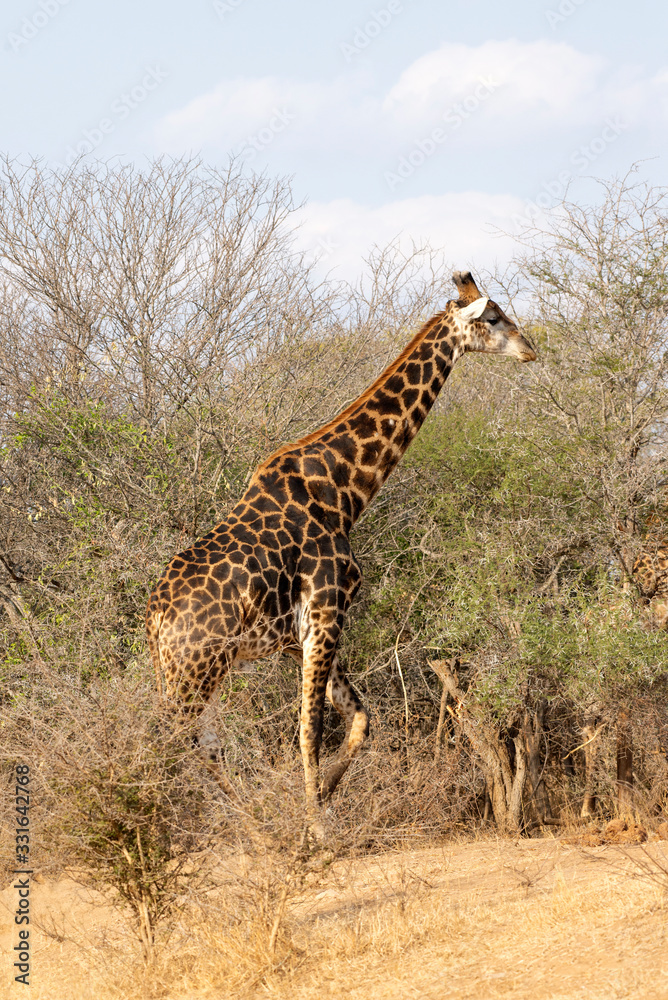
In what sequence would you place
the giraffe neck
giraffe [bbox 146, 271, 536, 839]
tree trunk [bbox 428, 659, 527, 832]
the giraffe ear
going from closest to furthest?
giraffe [bbox 146, 271, 536, 839] → the giraffe neck → the giraffe ear → tree trunk [bbox 428, 659, 527, 832]

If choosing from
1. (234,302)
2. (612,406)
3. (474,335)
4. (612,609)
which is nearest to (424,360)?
(474,335)

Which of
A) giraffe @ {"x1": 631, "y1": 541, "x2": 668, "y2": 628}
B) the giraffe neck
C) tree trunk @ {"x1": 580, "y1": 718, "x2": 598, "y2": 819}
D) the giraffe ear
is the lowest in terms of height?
tree trunk @ {"x1": 580, "y1": 718, "x2": 598, "y2": 819}

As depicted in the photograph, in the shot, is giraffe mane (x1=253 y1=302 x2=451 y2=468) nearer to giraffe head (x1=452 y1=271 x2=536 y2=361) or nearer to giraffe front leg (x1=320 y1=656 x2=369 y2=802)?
giraffe head (x1=452 y1=271 x2=536 y2=361)

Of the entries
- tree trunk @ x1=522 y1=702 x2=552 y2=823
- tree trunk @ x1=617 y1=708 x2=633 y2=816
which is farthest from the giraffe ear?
tree trunk @ x1=522 y1=702 x2=552 y2=823

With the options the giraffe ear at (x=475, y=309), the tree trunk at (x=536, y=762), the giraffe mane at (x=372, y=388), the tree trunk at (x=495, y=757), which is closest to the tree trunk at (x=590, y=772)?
the tree trunk at (x=536, y=762)

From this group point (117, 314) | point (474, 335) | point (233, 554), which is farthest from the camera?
point (117, 314)

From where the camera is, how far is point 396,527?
11.4m

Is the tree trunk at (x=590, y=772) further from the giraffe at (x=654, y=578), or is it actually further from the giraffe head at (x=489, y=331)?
the giraffe head at (x=489, y=331)

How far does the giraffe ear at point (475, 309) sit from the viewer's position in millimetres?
8750

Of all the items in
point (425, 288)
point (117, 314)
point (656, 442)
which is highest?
point (425, 288)

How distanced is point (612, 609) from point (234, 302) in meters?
5.53

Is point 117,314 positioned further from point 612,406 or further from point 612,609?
point 612,609

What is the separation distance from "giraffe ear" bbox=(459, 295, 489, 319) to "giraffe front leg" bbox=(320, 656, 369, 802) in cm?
310

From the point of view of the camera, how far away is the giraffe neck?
8523 mm
